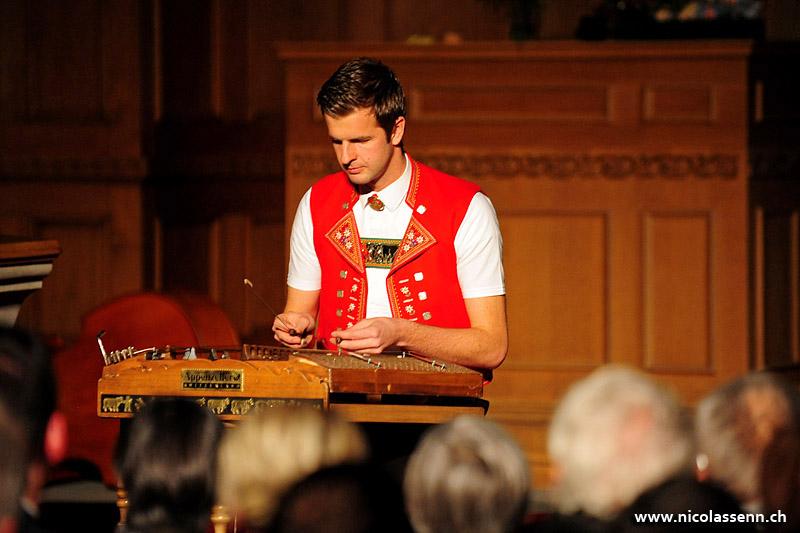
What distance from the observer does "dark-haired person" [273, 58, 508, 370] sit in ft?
11.8

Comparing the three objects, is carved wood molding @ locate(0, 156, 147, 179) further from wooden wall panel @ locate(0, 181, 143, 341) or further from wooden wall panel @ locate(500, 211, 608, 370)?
wooden wall panel @ locate(500, 211, 608, 370)

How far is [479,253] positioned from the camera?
369 centimetres

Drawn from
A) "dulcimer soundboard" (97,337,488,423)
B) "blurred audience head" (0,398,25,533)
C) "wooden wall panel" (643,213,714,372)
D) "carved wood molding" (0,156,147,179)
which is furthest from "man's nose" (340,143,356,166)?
"carved wood molding" (0,156,147,179)

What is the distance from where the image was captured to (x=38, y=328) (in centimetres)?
737

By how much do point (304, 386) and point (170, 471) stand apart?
3.12ft

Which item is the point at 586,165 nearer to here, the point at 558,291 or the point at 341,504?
the point at 558,291

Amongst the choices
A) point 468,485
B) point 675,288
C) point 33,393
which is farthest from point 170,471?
point 675,288

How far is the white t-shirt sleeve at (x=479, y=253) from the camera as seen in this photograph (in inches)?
145

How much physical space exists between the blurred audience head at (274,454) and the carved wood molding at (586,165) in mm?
3954

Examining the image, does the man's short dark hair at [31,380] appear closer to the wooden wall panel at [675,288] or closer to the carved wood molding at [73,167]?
the wooden wall panel at [675,288]

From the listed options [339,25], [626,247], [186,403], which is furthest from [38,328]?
[186,403]

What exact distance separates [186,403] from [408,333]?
124cm

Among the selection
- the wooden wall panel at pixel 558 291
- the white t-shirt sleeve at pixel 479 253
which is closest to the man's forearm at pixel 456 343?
the white t-shirt sleeve at pixel 479 253

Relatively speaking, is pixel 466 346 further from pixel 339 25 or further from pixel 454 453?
pixel 339 25
